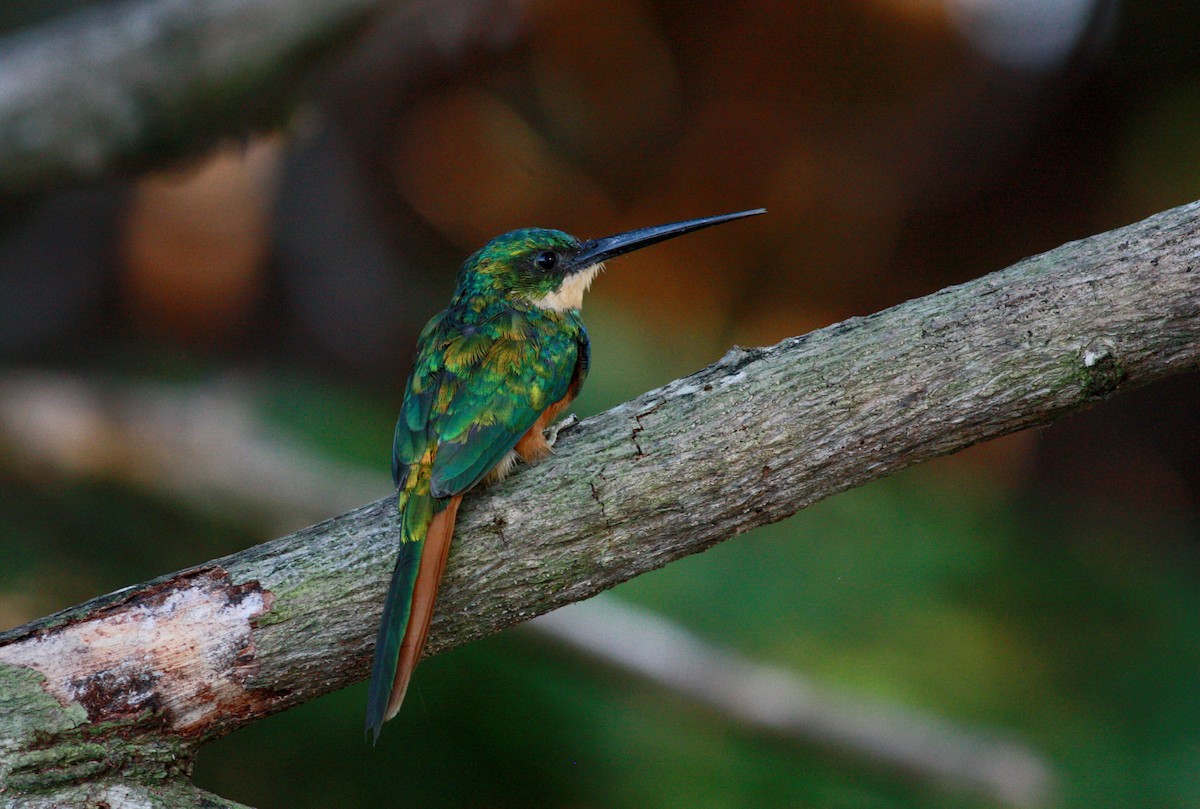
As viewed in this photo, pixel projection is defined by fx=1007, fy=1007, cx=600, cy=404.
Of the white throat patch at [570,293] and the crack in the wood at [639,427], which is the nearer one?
the crack in the wood at [639,427]

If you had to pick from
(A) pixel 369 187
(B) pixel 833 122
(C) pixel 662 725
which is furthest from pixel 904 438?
(A) pixel 369 187

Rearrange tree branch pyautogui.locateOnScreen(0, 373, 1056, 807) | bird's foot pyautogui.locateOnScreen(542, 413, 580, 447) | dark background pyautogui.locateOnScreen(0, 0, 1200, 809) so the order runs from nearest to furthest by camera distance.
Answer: bird's foot pyautogui.locateOnScreen(542, 413, 580, 447) → tree branch pyautogui.locateOnScreen(0, 373, 1056, 807) → dark background pyautogui.locateOnScreen(0, 0, 1200, 809)

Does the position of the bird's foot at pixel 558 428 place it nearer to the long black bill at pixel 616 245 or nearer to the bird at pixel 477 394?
the bird at pixel 477 394

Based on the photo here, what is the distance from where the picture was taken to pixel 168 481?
4.55 meters

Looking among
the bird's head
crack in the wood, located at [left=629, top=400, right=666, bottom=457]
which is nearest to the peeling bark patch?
crack in the wood, located at [left=629, top=400, right=666, bottom=457]

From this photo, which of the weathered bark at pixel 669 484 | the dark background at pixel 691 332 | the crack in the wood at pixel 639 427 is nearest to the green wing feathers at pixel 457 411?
the weathered bark at pixel 669 484

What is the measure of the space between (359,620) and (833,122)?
3.51 metres

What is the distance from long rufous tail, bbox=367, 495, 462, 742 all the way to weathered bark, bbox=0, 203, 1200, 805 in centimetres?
9

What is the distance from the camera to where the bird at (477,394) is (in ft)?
5.70

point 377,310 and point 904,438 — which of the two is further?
point 377,310

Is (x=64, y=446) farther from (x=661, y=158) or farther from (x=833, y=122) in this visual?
(x=833, y=122)

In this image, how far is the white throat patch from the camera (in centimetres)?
252

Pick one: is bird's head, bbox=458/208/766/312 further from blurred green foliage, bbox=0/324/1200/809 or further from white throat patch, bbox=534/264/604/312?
blurred green foliage, bbox=0/324/1200/809

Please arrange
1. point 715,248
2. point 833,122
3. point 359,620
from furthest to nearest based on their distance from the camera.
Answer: point 715,248 < point 833,122 < point 359,620
